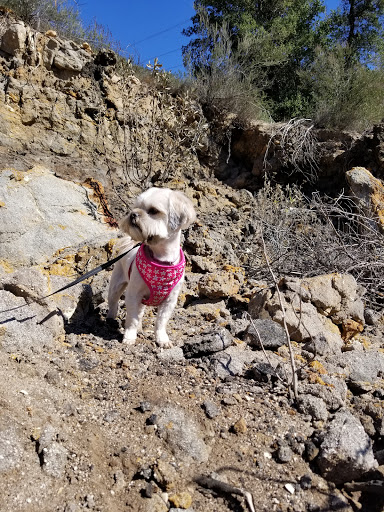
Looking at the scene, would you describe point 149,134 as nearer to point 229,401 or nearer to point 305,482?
point 229,401

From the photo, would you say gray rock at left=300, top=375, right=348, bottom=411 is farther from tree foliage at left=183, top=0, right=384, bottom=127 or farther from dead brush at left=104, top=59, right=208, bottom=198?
tree foliage at left=183, top=0, right=384, bottom=127

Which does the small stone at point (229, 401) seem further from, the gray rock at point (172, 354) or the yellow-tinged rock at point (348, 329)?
the yellow-tinged rock at point (348, 329)

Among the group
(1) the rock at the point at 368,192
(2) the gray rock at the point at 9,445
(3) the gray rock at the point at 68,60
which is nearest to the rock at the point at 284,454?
(2) the gray rock at the point at 9,445

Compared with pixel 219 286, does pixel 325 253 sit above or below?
above

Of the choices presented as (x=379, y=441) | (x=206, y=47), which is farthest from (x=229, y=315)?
(x=206, y=47)

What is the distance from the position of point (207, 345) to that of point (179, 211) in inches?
43.4

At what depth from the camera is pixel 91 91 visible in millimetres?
7453

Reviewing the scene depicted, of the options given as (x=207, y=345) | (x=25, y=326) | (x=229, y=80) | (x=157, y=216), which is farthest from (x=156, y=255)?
(x=229, y=80)

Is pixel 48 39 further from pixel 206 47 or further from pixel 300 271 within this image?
pixel 300 271

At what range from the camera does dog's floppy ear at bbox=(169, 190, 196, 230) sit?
10.8 feet

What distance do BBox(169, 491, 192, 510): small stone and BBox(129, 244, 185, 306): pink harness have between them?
177cm

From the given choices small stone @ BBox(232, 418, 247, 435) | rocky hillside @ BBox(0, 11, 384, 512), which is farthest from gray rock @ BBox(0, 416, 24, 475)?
small stone @ BBox(232, 418, 247, 435)

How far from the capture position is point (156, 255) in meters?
3.48

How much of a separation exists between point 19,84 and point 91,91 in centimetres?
125
